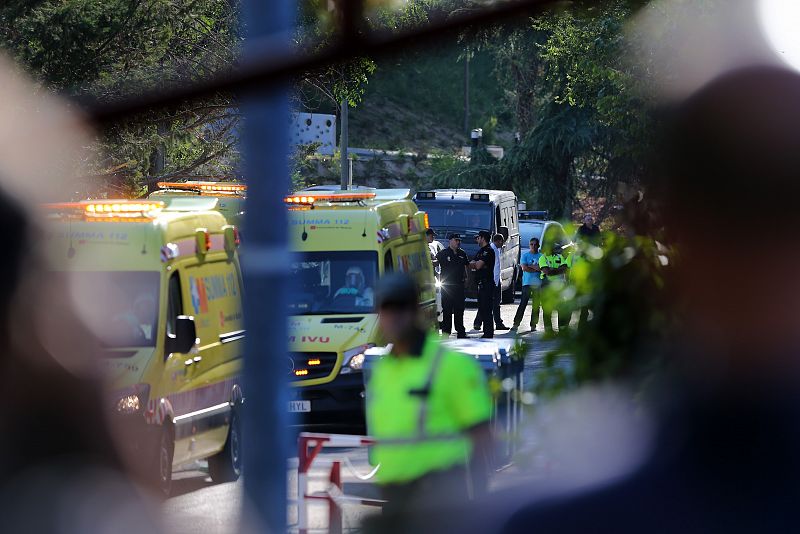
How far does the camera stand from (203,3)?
2114 centimetres

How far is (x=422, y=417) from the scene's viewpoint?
6039 millimetres

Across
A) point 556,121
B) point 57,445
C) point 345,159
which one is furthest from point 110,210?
point 556,121

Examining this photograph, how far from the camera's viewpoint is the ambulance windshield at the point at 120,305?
10633mm

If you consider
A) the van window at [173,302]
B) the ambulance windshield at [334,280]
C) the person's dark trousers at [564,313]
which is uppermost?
the person's dark trousers at [564,313]

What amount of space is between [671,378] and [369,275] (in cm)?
1109

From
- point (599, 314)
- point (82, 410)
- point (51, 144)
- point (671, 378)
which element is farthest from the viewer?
point (51, 144)

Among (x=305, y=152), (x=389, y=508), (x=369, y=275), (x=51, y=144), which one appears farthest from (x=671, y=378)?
(x=305, y=152)

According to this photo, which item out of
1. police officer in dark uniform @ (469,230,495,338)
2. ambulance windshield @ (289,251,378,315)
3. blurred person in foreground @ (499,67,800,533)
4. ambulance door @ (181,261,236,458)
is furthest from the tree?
blurred person in foreground @ (499,67,800,533)

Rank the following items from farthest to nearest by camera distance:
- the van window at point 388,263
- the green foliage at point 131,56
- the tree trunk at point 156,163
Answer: the tree trunk at point 156,163 → the green foliage at point 131,56 → the van window at point 388,263

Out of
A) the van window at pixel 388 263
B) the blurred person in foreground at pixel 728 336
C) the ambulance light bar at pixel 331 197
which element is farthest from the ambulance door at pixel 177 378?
the blurred person in foreground at pixel 728 336

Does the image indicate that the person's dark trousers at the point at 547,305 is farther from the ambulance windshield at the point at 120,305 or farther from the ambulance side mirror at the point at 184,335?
the ambulance windshield at the point at 120,305

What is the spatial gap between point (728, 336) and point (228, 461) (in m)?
8.09

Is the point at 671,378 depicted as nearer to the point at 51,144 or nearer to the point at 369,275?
the point at 369,275

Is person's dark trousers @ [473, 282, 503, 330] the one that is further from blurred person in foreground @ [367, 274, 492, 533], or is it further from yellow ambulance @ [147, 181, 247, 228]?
blurred person in foreground @ [367, 274, 492, 533]
